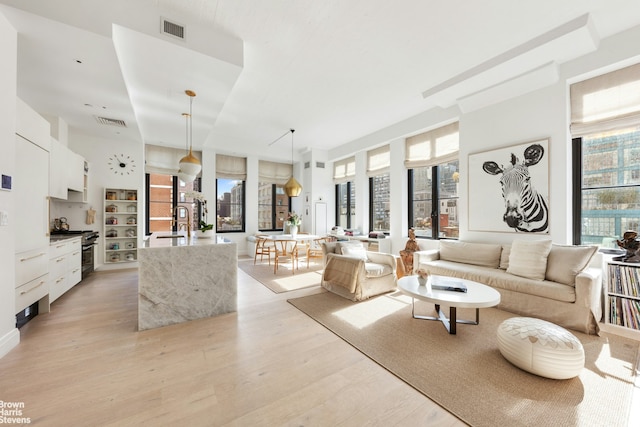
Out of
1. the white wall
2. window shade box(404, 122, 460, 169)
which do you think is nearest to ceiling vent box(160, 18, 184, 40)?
the white wall

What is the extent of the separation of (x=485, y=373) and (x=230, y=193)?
24.2 feet

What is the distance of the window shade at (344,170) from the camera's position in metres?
7.28

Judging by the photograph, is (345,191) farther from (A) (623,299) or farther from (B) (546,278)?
(A) (623,299)

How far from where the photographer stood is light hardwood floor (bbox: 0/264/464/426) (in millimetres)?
1578

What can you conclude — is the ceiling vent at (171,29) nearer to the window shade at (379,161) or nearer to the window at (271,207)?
the window shade at (379,161)

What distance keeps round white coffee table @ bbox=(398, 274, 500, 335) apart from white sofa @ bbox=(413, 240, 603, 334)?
0.64 metres

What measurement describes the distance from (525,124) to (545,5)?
1663 millimetres

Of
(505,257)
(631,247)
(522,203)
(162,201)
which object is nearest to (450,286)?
(505,257)

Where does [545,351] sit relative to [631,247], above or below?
below

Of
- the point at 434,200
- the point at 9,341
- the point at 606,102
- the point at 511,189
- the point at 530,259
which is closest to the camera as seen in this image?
the point at 9,341

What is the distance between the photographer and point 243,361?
215 cm

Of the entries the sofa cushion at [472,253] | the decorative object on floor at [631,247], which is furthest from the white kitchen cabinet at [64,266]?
the decorative object on floor at [631,247]

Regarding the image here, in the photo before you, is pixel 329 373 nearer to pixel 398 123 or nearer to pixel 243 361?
pixel 243 361

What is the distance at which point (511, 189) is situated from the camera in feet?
12.6
